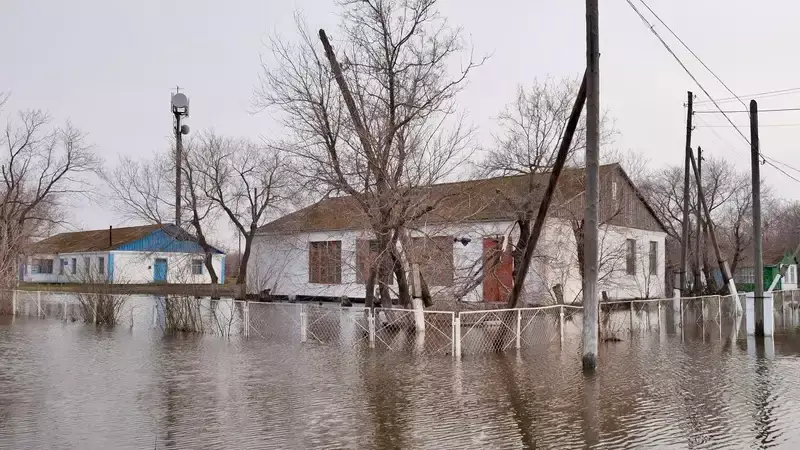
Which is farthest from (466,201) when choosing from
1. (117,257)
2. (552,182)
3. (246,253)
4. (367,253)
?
(117,257)

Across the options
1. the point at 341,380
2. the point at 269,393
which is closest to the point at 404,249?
the point at 341,380

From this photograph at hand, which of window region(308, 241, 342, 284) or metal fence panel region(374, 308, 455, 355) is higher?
window region(308, 241, 342, 284)

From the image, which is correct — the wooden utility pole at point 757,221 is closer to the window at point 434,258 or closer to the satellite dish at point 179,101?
the window at point 434,258

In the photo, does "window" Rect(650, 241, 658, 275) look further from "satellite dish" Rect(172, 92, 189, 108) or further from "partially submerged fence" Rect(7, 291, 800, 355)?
"satellite dish" Rect(172, 92, 189, 108)

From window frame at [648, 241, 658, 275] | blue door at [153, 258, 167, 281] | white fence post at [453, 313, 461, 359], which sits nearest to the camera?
white fence post at [453, 313, 461, 359]

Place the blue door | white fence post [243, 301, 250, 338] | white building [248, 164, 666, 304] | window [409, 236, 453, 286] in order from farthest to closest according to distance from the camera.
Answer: the blue door → white building [248, 164, 666, 304] → white fence post [243, 301, 250, 338] → window [409, 236, 453, 286]

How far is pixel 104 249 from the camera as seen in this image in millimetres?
46344

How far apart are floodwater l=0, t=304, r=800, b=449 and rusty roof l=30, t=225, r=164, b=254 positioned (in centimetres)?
→ 3439

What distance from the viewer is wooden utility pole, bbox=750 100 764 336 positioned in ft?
58.3

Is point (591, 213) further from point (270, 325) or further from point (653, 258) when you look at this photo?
point (653, 258)

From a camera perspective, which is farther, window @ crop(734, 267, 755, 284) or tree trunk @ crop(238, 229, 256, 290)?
window @ crop(734, 267, 755, 284)

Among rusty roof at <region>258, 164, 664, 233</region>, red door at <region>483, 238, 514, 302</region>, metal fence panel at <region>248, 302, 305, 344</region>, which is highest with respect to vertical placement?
rusty roof at <region>258, 164, 664, 233</region>

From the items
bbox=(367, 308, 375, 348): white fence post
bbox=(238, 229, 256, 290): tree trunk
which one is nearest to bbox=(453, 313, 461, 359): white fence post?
bbox=(367, 308, 375, 348): white fence post

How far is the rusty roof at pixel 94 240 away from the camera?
1869 inches
